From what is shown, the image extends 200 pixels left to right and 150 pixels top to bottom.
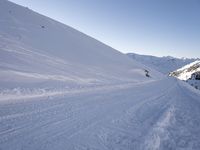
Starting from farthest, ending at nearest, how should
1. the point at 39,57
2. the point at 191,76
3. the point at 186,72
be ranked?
1. the point at 186,72
2. the point at 191,76
3. the point at 39,57

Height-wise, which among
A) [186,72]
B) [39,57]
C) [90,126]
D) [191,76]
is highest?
[186,72]

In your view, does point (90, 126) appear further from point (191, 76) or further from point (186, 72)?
point (186, 72)

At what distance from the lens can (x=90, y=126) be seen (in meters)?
7.65

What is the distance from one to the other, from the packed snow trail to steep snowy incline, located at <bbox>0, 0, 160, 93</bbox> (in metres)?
2.49

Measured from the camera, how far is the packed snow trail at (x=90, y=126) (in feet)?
20.3

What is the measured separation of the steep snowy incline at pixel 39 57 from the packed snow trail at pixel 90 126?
2495 millimetres

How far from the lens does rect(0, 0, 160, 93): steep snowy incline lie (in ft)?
42.9

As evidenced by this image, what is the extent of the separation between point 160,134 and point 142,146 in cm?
137

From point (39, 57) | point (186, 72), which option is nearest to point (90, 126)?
point (39, 57)

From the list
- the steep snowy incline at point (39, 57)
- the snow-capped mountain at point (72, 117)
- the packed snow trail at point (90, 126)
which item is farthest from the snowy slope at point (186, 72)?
the packed snow trail at point (90, 126)

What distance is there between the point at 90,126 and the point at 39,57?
1220cm

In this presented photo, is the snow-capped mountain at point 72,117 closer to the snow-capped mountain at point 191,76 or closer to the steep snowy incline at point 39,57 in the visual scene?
the steep snowy incline at point 39,57

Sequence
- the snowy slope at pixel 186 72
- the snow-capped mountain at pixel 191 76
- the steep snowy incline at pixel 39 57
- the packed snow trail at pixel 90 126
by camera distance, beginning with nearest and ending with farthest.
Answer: the packed snow trail at pixel 90 126 < the steep snowy incline at pixel 39 57 < the snow-capped mountain at pixel 191 76 < the snowy slope at pixel 186 72

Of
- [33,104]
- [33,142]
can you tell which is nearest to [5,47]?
[33,104]
